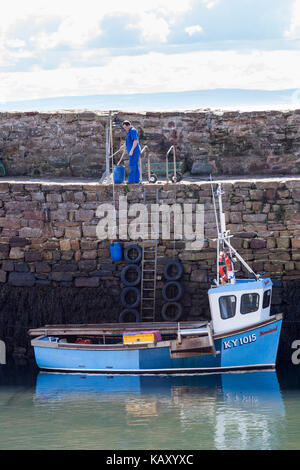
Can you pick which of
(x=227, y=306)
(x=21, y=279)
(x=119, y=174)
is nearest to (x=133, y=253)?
(x=119, y=174)

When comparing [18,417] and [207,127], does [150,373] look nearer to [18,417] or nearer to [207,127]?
[18,417]

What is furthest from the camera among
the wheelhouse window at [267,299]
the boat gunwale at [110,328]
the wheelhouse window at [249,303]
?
the boat gunwale at [110,328]

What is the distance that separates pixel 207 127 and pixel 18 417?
9136 mm

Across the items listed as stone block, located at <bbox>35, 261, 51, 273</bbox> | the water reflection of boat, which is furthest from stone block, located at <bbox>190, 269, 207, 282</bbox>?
stone block, located at <bbox>35, 261, 51, 273</bbox>

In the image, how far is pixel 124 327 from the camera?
19.2 metres

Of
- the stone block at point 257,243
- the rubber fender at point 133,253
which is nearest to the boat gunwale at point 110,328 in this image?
the rubber fender at point 133,253

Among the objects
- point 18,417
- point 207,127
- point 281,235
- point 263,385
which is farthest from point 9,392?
point 207,127

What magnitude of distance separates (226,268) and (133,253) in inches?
90.7

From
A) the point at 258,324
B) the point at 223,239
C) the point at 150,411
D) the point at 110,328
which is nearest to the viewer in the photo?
the point at 150,411

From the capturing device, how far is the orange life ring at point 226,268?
18.6 m

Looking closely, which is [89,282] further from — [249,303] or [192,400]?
[192,400]

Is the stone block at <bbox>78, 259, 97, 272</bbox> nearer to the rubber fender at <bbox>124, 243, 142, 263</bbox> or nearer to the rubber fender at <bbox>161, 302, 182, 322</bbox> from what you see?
the rubber fender at <bbox>124, 243, 142, 263</bbox>

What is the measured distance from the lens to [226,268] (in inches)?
739

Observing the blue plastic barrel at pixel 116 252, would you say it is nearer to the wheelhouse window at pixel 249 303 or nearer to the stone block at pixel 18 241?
the stone block at pixel 18 241
